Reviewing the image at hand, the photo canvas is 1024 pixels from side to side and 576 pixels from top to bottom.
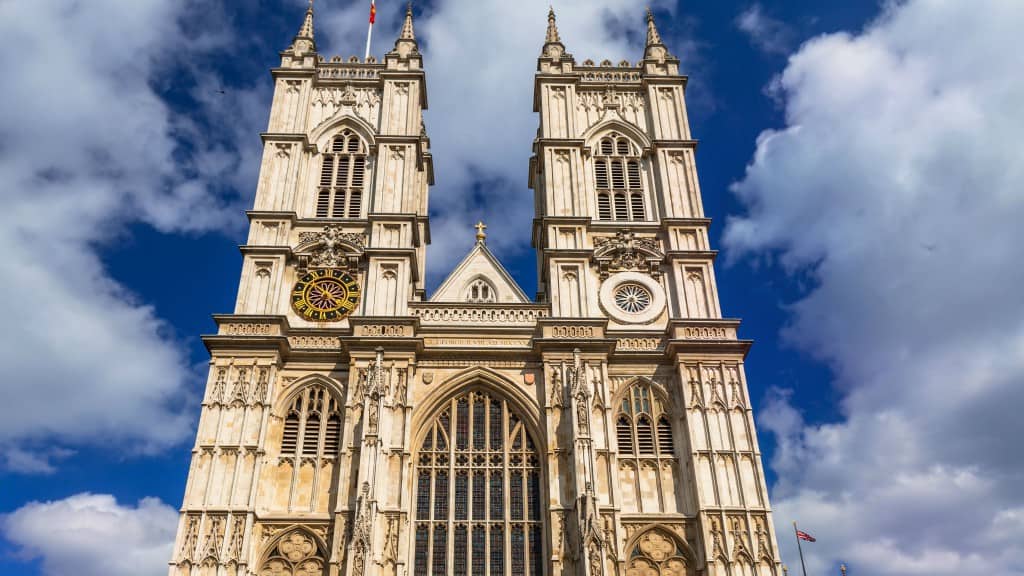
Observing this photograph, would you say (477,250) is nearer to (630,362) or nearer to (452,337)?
(452,337)

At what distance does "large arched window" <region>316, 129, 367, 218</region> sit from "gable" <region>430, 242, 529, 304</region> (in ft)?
15.4

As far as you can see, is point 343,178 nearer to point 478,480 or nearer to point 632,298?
point 632,298

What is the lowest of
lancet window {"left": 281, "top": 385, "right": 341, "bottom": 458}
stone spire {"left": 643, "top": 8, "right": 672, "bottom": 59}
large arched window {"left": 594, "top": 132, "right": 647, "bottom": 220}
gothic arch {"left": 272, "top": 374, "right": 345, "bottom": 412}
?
lancet window {"left": 281, "top": 385, "right": 341, "bottom": 458}

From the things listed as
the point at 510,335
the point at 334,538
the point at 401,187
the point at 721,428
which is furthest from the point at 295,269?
the point at 721,428

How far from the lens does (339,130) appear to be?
3609cm

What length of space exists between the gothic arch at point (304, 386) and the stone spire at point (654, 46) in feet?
69.1

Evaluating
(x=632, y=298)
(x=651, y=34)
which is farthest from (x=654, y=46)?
(x=632, y=298)

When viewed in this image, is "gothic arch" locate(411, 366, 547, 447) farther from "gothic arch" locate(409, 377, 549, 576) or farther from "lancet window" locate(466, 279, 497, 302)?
"lancet window" locate(466, 279, 497, 302)

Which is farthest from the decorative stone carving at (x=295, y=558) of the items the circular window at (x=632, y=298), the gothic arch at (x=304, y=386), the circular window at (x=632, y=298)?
the circular window at (x=632, y=298)

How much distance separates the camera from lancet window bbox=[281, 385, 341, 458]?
2780 cm

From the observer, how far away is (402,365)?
28.7 m

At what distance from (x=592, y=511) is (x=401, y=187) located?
50.7 feet

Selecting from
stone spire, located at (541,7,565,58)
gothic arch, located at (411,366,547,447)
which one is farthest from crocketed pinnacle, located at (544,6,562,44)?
gothic arch, located at (411,366,547,447)

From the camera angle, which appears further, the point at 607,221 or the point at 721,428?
the point at 607,221
